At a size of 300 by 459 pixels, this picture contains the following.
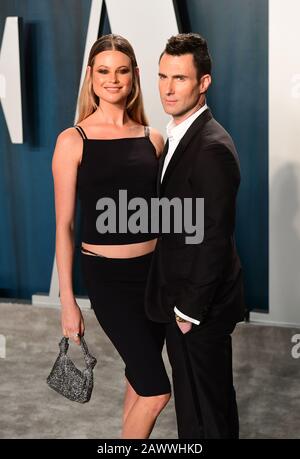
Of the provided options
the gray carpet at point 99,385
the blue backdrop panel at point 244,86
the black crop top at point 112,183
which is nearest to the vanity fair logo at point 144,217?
the black crop top at point 112,183

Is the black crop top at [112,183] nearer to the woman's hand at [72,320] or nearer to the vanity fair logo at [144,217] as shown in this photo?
the vanity fair logo at [144,217]

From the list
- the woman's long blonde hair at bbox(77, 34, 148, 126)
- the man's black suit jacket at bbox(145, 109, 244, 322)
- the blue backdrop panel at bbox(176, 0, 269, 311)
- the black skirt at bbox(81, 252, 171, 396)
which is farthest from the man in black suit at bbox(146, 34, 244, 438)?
the blue backdrop panel at bbox(176, 0, 269, 311)

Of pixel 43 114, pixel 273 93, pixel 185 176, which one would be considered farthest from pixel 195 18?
pixel 185 176

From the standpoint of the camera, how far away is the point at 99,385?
4203mm

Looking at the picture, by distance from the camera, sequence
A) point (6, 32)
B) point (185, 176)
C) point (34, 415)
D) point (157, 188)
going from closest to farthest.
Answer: point (185, 176) < point (157, 188) < point (34, 415) < point (6, 32)

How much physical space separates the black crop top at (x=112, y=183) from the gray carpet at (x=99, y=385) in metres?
1.12

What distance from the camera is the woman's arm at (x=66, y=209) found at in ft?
9.59

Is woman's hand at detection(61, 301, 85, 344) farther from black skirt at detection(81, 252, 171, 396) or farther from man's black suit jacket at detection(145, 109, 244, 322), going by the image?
man's black suit jacket at detection(145, 109, 244, 322)

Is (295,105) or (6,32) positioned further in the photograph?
(6,32)

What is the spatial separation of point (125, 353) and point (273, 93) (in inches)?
64.5

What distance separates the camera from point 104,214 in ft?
9.62

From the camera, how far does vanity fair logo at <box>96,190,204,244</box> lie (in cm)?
269

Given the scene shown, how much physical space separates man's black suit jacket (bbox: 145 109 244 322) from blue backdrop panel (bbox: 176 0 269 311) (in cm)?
149

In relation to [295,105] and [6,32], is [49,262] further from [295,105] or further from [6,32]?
[295,105]
